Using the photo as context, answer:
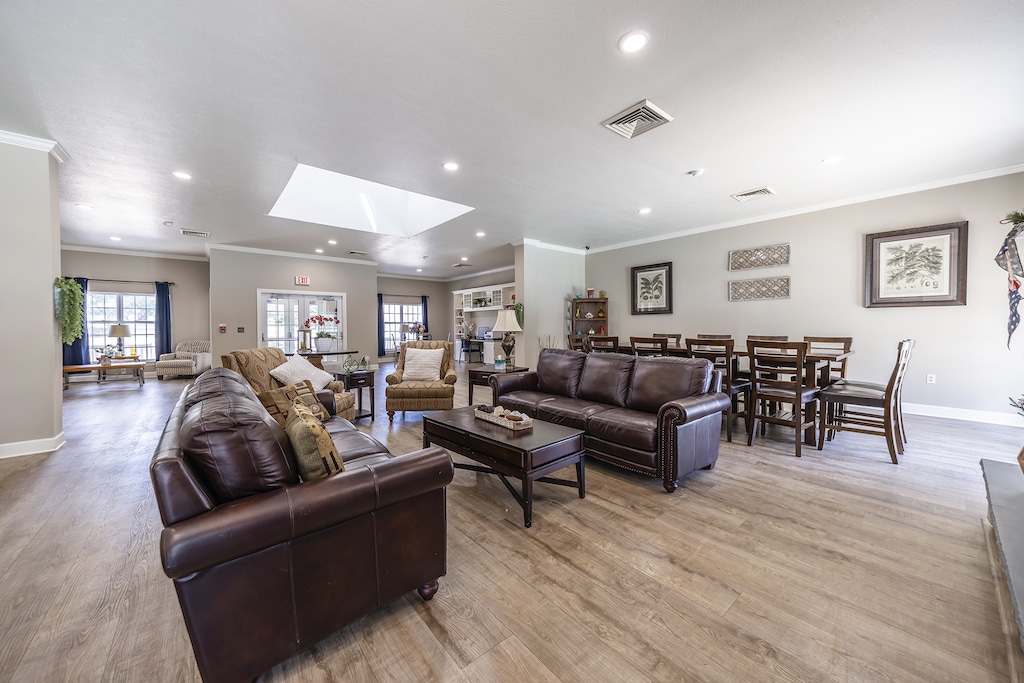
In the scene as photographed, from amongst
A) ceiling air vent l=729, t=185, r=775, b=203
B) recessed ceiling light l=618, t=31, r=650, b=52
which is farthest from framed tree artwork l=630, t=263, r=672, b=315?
recessed ceiling light l=618, t=31, r=650, b=52

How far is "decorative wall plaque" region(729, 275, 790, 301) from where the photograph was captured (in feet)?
18.2

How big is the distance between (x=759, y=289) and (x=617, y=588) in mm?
5488

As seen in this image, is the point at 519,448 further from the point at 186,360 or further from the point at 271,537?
the point at 186,360

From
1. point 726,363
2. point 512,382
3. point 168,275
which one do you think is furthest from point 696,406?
point 168,275

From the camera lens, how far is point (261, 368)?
366cm

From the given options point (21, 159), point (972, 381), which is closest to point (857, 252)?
point (972, 381)

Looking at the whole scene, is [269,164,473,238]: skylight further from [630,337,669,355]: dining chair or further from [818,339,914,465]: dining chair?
[818,339,914,465]: dining chair

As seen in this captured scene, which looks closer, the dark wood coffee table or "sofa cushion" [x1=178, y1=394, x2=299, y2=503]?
"sofa cushion" [x1=178, y1=394, x2=299, y2=503]

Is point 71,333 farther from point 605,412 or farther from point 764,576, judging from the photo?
point 764,576

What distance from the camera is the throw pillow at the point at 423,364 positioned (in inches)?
195

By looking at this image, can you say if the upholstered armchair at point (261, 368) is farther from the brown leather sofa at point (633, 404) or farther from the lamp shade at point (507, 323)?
the lamp shade at point (507, 323)

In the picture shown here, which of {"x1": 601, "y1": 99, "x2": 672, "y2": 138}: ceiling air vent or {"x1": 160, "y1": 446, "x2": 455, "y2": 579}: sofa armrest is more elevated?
{"x1": 601, "y1": 99, "x2": 672, "y2": 138}: ceiling air vent

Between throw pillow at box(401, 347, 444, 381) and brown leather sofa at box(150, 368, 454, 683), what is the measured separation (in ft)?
→ 10.9

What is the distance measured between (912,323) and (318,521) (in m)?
6.41
